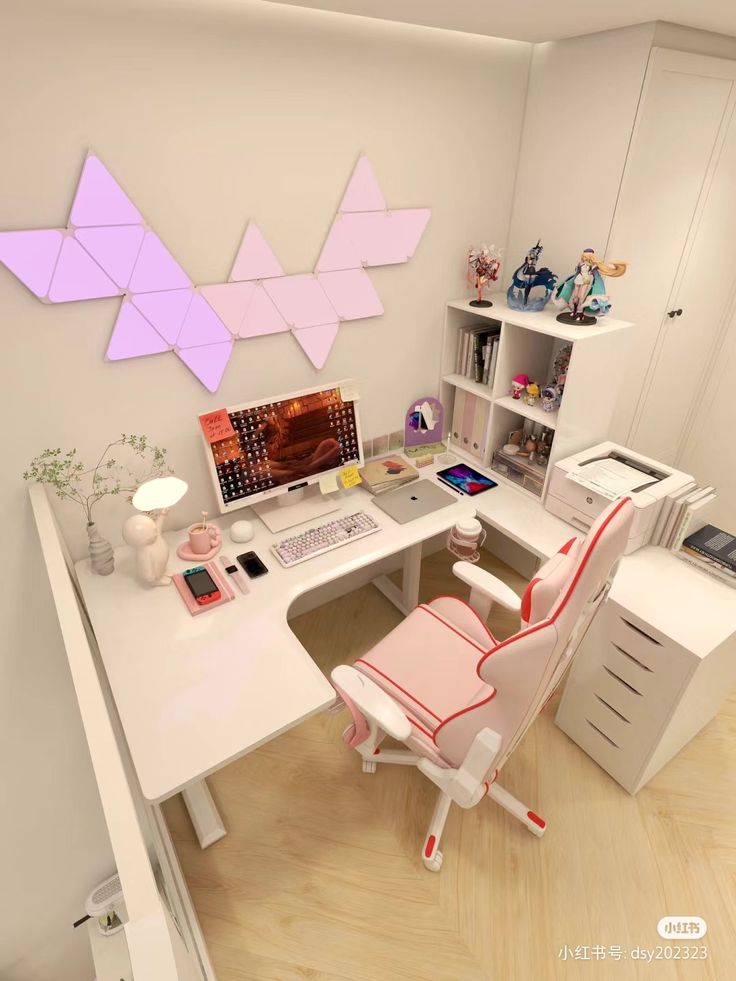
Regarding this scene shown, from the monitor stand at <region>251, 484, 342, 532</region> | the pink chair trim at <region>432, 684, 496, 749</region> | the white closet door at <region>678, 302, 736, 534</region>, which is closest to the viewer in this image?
the pink chair trim at <region>432, 684, 496, 749</region>

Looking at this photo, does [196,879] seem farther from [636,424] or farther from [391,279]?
[636,424]

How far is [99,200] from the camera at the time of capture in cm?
150

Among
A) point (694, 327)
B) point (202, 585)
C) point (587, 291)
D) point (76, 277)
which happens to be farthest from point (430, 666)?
point (694, 327)

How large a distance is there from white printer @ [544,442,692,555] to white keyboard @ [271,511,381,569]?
0.75 meters

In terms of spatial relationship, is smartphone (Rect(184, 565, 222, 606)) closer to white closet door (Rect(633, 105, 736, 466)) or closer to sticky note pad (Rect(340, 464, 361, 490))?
sticky note pad (Rect(340, 464, 361, 490))

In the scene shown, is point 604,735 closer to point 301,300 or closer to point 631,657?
point 631,657

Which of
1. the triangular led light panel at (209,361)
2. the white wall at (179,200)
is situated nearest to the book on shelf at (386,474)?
the white wall at (179,200)

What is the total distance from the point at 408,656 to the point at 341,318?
4.32ft

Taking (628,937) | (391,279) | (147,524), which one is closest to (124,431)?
(147,524)

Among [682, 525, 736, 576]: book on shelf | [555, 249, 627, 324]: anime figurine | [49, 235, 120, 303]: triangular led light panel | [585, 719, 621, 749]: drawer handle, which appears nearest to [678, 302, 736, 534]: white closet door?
[682, 525, 736, 576]: book on shelf

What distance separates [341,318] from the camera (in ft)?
6.98

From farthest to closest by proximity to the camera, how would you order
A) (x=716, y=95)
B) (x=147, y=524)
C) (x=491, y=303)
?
(x=491, y=303)
(x=716, y=95)
(x=147, y=524)

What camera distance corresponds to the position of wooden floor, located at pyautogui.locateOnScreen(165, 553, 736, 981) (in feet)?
5.48

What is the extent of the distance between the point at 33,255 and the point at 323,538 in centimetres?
124
